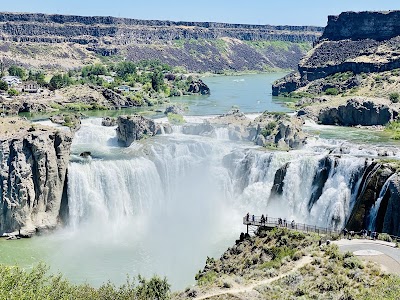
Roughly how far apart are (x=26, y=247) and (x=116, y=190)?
9.68 m

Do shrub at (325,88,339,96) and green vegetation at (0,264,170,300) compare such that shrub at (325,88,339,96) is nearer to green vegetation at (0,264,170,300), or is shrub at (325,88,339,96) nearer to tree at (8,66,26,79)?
tree at (8,66,26,79)

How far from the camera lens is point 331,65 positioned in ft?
424

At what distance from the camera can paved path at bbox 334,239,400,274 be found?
83.1ft

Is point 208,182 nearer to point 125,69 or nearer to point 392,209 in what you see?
point 392,209

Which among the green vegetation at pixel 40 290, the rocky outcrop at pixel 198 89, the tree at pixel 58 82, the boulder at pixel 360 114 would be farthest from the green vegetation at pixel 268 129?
the rocky outcrop at pixel 198 89

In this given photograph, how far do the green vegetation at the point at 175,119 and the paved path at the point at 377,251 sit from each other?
4433 cm

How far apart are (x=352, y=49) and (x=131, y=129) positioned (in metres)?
85.8

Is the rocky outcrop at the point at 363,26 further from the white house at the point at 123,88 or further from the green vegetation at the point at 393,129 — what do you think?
the green vegetation at the point at 393,129

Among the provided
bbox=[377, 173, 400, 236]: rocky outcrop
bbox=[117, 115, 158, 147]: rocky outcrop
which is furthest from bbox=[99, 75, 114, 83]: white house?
bbox=[377, 173, 400, 236]: rocky outcrop

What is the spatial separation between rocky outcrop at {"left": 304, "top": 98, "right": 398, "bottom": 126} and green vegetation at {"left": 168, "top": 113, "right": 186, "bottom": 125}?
2043 cm

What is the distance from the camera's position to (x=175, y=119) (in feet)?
249

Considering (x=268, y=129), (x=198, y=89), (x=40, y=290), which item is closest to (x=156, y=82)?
(x=198, y=89)

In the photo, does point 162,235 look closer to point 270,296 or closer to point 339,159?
point 339,159

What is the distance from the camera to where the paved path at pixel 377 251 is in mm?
25330
